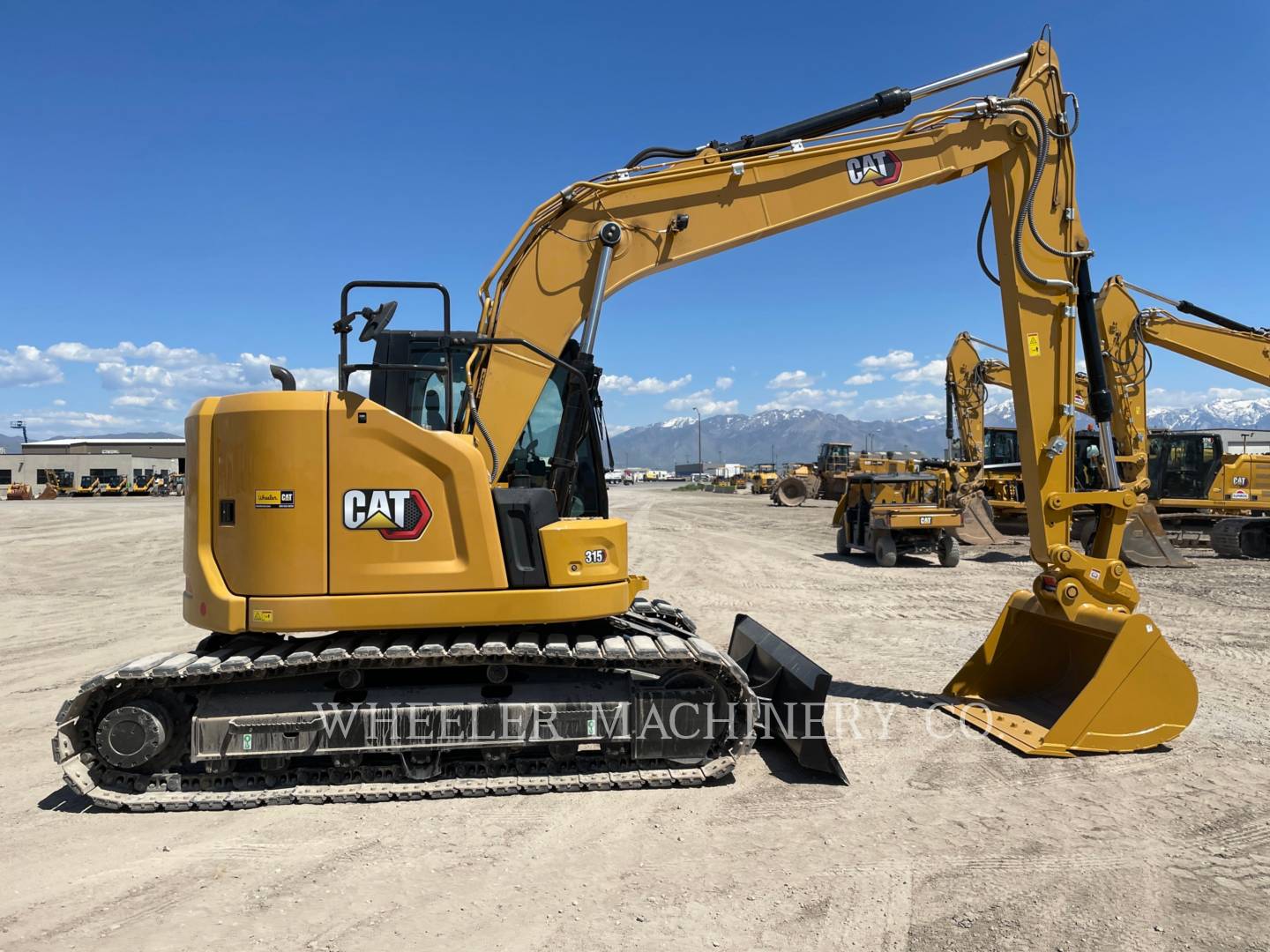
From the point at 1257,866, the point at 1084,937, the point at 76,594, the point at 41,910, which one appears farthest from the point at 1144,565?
the point at 76,594

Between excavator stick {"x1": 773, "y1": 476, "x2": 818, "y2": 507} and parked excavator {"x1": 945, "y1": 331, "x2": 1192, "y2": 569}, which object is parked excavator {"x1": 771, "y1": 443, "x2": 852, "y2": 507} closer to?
excavator stick {"x1": 773, "y1": 476, "x2": 818, "y2": 507}

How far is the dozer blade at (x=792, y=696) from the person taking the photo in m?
5.22

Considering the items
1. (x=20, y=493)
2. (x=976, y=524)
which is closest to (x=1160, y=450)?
(x=976, y=524)

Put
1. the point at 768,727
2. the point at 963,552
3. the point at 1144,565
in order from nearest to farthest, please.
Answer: the point at 768,727 → the point at 1144,565 → the point at 963,552

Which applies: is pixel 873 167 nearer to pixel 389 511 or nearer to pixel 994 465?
pixel 389 511

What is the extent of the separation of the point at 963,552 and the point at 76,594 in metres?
18.4

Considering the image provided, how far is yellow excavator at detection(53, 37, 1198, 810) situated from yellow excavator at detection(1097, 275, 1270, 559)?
11095mm

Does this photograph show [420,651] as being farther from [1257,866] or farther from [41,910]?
[1257,866]

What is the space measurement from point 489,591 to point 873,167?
4374 mm

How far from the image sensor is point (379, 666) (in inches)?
193

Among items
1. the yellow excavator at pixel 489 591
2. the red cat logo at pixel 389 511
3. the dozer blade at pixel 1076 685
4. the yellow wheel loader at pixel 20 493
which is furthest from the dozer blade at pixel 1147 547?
the yellow wheel loader at pixel 20 493

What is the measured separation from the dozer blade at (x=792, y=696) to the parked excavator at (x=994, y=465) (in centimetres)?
1052

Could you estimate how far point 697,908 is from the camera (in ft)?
12.2

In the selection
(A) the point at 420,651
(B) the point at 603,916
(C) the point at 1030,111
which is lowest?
(B) the point at 603,916
